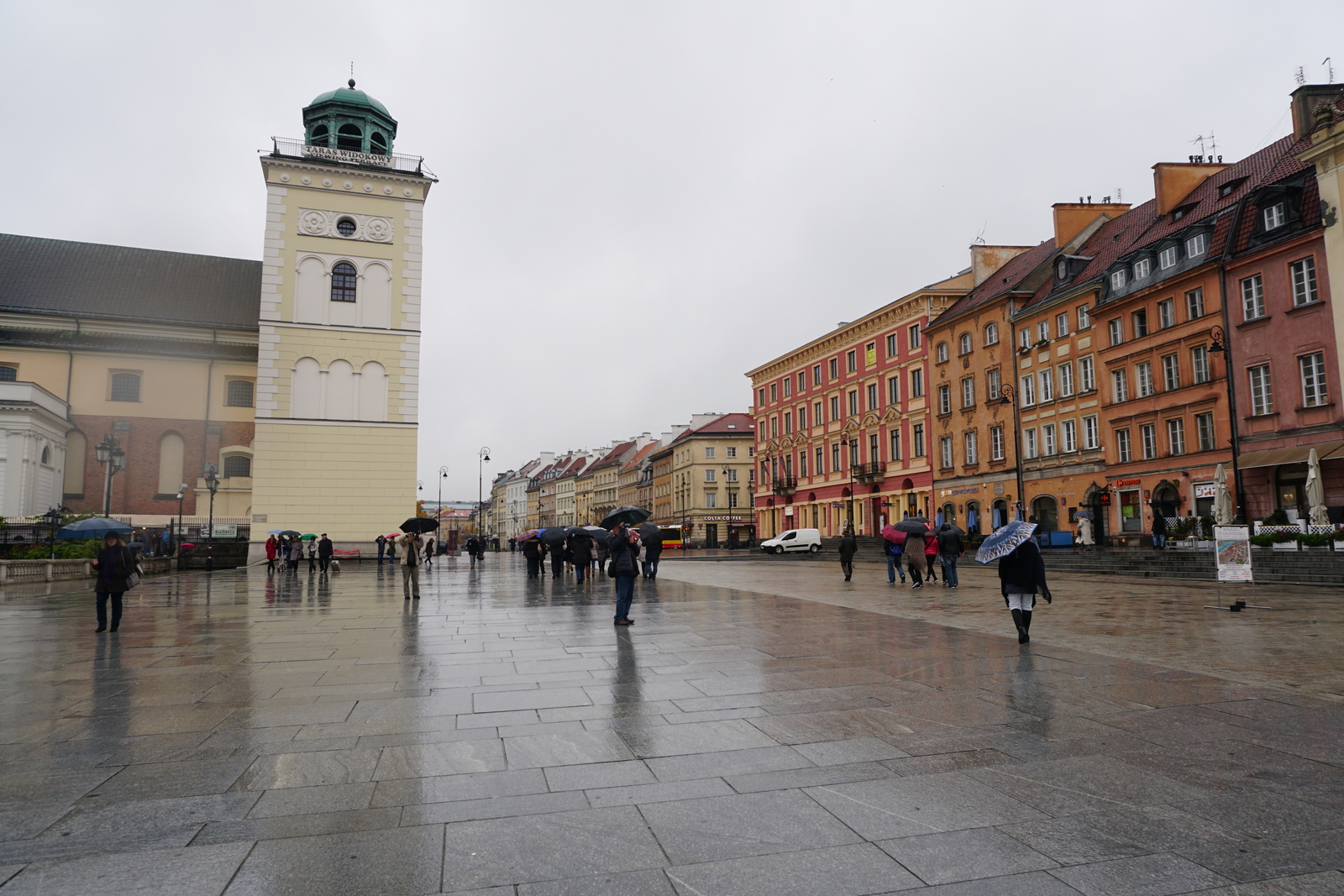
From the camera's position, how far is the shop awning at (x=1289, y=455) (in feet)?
88.3

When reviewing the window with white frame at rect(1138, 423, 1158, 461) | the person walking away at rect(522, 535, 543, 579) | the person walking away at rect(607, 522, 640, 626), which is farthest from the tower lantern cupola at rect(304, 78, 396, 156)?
the window with white frame at rect(1138, 423, 1158, 461)

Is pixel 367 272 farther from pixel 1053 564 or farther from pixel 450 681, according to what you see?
pixel 450 681

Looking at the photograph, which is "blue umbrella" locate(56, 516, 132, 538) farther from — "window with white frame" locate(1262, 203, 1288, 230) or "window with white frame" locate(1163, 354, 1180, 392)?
"window with white frame" locate(1262, 203, 1288, 230)

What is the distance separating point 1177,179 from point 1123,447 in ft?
42.4

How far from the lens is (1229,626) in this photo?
1177cm

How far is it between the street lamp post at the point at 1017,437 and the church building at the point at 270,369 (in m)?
30.2

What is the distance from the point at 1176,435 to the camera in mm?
34219

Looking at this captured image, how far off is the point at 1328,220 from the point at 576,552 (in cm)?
2702

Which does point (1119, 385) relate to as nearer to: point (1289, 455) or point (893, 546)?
point (1289, 455)

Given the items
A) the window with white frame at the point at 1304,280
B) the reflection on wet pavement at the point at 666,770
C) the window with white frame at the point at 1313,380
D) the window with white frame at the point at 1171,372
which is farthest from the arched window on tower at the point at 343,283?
the window with white frame at the point at 1313,380

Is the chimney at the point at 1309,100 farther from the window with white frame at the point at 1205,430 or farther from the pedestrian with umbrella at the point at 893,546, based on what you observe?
the pedestrian with umbrella at the point at 893,546

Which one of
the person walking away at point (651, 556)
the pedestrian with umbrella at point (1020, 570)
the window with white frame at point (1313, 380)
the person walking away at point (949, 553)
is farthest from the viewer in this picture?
the window with white frame at point (1313, 380)

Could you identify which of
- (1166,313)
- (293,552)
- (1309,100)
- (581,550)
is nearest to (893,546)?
(581,550)

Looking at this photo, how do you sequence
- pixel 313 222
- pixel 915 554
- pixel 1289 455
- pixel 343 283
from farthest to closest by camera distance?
pixel 343 283, pixel 313 222, pixel 1289 455, pixel 915 554
